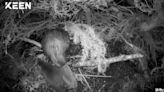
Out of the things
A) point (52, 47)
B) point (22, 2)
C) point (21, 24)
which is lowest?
point (52, 47)

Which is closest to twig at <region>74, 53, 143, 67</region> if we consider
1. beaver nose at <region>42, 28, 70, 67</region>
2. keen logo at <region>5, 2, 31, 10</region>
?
beaver nose at <region>42, 28, 70, 67</region>

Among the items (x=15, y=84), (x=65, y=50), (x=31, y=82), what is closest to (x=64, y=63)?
(x=65, y=50)

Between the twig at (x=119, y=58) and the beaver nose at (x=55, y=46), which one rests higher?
the beaver nose at (x=55, y=46)

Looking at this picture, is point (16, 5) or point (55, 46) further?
point (16, 5)

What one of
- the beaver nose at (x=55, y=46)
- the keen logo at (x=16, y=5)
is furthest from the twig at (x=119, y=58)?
the keen logo at (x=16, y=5)

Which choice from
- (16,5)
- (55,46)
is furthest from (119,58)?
(16,5)

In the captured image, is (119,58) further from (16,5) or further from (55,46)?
(16,5)

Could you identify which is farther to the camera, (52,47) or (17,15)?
(17,15)

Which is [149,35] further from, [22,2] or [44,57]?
[22,2]

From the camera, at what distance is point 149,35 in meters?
2.12

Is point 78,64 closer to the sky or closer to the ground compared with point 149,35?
closer to the ground

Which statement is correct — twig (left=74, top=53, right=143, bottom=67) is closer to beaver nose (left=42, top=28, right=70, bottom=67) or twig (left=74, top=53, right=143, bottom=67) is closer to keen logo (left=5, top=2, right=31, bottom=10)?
beaver nose (left=42, top=28, right=70, bottom=67)

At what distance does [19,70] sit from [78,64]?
0.60m

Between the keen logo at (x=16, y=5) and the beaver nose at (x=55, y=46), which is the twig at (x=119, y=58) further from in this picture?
the keen logo at (x=16, y=5)
